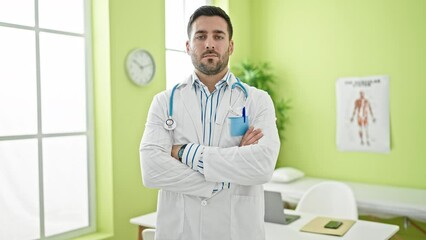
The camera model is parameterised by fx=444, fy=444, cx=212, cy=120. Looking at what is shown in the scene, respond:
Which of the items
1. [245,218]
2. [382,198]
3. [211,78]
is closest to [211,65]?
[211,78]

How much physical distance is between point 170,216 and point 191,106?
45 cm

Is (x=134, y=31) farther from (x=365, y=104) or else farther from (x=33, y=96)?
(x=365, y=104)

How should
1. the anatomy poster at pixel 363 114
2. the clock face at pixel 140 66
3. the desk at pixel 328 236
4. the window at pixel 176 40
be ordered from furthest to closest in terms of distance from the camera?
the window at pixel 176 40, the anatomy poster at pixel 363 114, the clock face at pixel 140 66, the desk at pixel 328 236

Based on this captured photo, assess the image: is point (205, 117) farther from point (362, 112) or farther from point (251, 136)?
point (362, 112)

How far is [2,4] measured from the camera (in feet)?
9.26

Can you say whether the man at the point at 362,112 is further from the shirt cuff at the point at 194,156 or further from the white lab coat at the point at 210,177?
the shirt cuff at the point at 194,156

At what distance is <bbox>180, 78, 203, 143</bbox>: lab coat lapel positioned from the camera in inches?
71.3

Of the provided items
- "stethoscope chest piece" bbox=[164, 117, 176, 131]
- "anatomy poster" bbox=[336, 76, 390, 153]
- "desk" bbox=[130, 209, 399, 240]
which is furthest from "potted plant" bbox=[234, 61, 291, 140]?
"stethoscope chest piece" bbox=[164, 117, 176, 131]

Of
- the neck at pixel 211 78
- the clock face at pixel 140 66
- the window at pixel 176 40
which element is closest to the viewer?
the neck at pixel 211 78

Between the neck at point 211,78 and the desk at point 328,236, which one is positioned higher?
the neck at point 211,78

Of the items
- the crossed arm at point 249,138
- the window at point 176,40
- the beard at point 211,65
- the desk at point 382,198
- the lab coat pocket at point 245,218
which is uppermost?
the window at point 176,40

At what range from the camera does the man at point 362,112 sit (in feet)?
13.1

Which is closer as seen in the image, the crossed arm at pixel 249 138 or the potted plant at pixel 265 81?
the crossed arm at pixel 249 138

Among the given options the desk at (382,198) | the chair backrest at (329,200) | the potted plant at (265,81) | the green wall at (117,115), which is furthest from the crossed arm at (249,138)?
the potted plant at (265,81)
